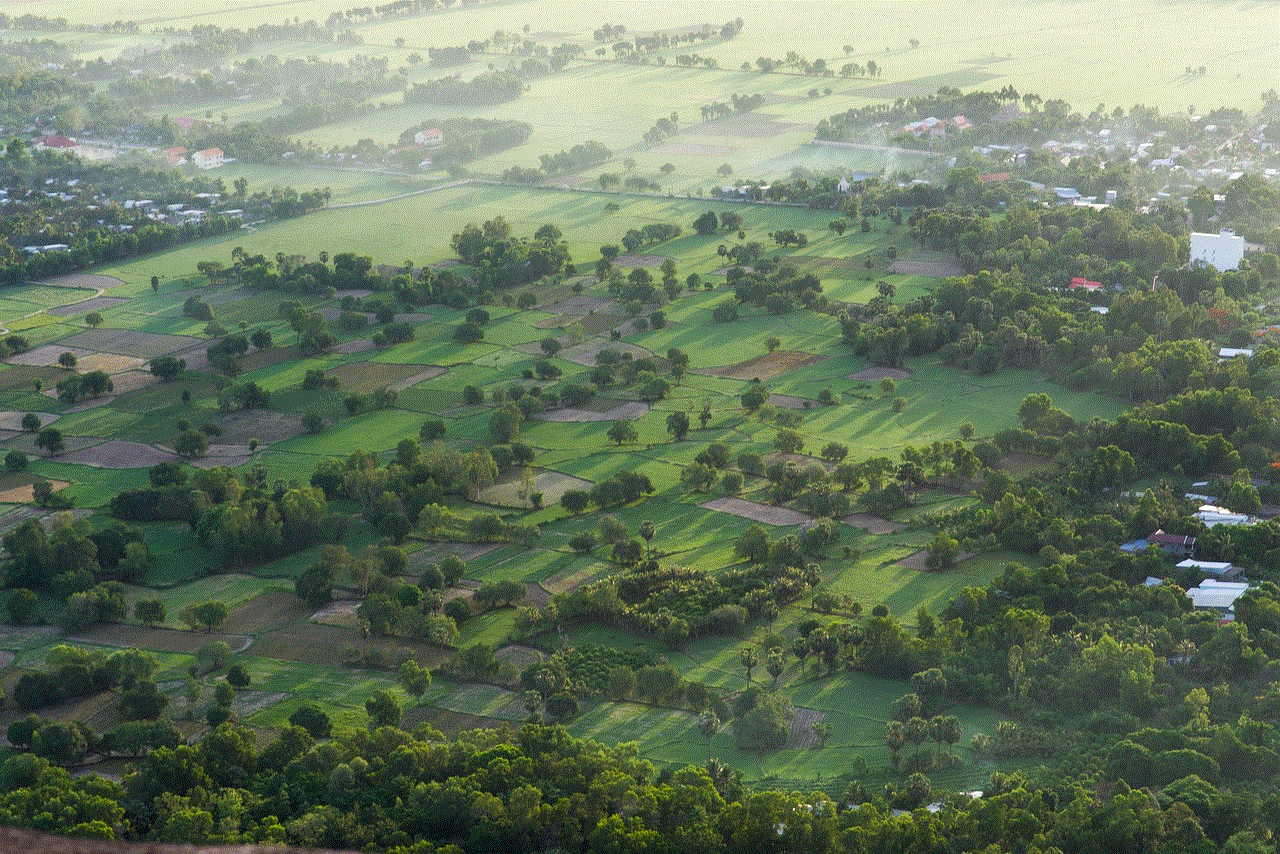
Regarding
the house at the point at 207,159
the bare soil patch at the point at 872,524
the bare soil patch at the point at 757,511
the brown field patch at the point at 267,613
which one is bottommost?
the bare soil patch at the point at 872,524

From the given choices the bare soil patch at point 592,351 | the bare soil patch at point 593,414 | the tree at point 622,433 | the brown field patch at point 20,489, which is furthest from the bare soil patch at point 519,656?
the bare soil patch at point 592,351

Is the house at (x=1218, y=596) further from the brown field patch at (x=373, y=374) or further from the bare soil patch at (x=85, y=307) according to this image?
the bare soil patch at (x=85, y=307)

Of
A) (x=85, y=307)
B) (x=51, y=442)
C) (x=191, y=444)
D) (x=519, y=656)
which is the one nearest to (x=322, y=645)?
(x=519, y=656)

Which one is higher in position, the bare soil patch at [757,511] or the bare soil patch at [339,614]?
the bare soil patch at [339,614]

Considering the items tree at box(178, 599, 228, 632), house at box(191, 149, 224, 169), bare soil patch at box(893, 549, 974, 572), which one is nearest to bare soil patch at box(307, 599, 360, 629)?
tree at box(178, 599, 228, 632)

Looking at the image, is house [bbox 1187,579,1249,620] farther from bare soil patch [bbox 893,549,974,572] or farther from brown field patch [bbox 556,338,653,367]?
brown field patch [bbox 556,338,653,367]

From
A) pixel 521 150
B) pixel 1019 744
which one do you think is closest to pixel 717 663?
pixel 1019 744

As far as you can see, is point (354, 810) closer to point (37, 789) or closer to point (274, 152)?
point (37, 789)

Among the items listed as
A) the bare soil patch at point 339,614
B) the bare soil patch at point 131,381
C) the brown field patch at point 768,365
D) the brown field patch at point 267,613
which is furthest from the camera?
the bare soil patch at point 131,381
